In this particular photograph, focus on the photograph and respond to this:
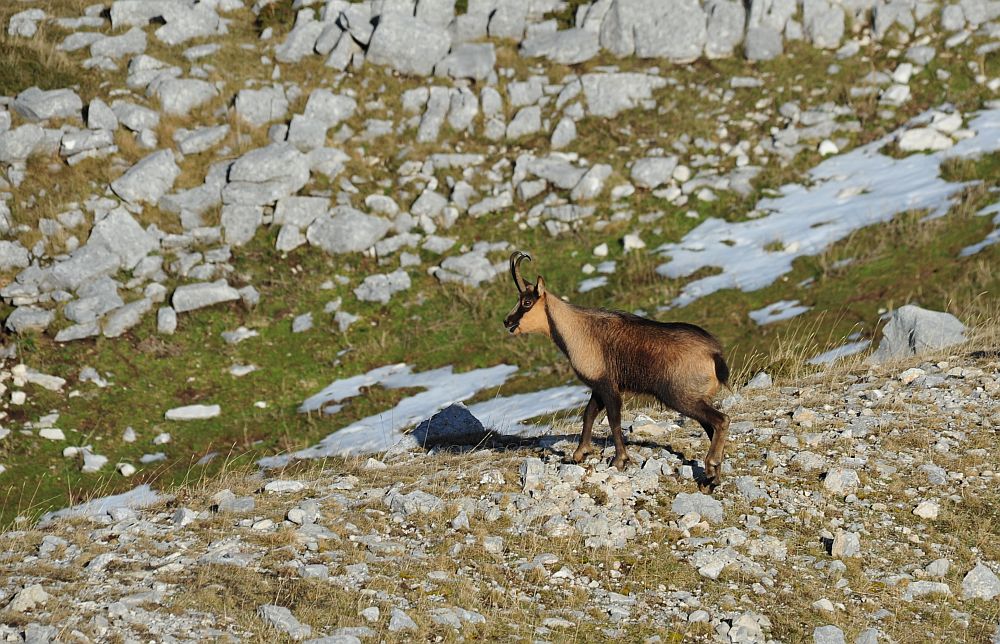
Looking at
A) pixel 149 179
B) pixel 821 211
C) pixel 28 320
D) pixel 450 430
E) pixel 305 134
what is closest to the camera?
pixel 450 430

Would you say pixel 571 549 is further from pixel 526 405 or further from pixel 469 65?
pixel 469 65

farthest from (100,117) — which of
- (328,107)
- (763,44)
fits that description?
(763,44)

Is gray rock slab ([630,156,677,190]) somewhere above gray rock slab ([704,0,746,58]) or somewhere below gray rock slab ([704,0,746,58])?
below

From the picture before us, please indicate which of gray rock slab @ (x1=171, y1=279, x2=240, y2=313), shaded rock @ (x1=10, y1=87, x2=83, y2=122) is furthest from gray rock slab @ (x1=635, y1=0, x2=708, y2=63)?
shaded rock @ (x1=10, y1=87, x2=83, y2=122)

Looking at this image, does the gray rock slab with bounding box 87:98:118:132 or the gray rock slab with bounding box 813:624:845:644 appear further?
the gray rock slab with bounding box 87:98:118:132

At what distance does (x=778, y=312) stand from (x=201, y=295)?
13988mm

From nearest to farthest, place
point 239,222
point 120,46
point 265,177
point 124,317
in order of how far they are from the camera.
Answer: point 124,317 < point 239,222 < point 265,177 < point 120,46

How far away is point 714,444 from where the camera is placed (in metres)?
9.27

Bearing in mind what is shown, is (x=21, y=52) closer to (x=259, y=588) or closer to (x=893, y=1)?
Answer: (x=259, y=588)

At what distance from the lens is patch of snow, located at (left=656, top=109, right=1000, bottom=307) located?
70.4 ft

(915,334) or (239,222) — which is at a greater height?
(239,222)

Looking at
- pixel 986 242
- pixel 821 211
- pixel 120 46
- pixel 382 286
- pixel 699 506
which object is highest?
pixel 120 46

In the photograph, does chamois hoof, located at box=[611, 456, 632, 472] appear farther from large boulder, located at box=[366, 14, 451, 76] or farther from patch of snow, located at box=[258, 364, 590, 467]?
large boulder, located at box=[366, 14, 451, 76]

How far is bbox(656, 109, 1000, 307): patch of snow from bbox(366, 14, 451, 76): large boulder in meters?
10.9
